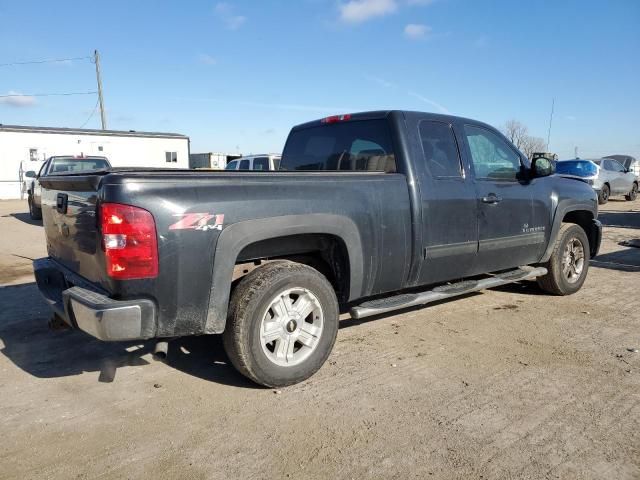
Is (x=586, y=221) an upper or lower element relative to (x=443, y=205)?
lower

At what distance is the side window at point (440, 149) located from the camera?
13.9ft

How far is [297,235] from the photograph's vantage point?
3.49m

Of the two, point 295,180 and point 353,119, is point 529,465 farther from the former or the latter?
point 353,119

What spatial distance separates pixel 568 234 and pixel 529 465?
379 centimetres

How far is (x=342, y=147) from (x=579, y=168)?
15146mm

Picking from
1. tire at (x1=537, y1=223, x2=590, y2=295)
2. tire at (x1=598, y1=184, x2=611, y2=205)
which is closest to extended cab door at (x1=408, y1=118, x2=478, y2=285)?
tire at (x1=537, y1=223, x2=590, y2=295)

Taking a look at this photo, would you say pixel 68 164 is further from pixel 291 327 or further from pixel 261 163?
pixel 291 327

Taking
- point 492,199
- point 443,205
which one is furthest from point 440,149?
point 492,199

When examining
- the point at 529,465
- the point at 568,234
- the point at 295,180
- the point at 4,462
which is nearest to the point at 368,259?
the point at 295,180

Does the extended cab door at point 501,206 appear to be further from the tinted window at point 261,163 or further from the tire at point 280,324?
the tinted window at point 261,163

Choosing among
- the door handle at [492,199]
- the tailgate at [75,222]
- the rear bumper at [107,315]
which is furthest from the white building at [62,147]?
the rear bumper at [107,315]

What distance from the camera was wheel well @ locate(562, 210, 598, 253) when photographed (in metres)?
5.99

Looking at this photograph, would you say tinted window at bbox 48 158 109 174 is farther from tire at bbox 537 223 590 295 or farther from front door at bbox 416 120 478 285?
tire at bbox 537 223 590 295

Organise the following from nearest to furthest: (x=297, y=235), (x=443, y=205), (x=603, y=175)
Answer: (x=297, y=235), (x=443, y=205), (x=603, y=175)
